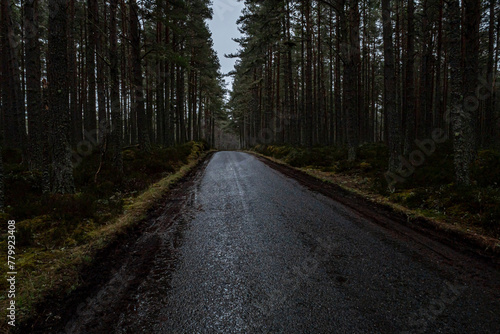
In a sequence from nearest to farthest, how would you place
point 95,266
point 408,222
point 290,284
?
point 290,284, point 95,266, point 408,222

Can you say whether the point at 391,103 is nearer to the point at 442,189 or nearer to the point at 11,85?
the point at 442,189

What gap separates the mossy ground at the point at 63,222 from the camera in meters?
2.66

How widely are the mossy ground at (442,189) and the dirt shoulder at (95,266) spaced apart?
18.1 feet

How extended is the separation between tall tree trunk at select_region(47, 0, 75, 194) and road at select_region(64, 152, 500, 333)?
9.60 feet

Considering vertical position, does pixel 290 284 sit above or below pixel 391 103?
below

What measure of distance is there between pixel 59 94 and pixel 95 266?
4428 millimetres

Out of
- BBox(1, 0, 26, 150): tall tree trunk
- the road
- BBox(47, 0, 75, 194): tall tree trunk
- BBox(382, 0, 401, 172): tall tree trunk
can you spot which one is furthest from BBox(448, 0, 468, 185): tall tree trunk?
BBox(1, 0, 26, 150): tall tree trunk

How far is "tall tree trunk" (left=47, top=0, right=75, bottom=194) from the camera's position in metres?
5.32

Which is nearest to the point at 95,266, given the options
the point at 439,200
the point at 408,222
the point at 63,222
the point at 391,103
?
the point at 63,222

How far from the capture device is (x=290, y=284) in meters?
2.64

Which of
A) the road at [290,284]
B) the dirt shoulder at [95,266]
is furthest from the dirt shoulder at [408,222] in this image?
the dirt shoulder at [95,266]

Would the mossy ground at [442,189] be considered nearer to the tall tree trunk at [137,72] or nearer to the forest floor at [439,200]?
the forest floor at [439,200]

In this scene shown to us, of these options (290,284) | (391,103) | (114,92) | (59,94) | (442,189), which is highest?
(114,92)

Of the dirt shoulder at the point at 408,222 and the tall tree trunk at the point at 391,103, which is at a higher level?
the tall tree trunk at the point at 391,103
